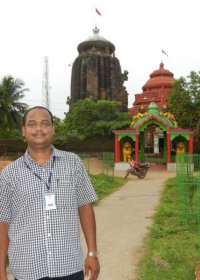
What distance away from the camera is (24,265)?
201 cm

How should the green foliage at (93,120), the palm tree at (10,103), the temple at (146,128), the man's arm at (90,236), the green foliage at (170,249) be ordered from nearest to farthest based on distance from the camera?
1. the man's arm at (90,236)
2. the green foliage at (170,249)
3. the temple at (146,128)
4. the green foliage at (93,120)
5. the palm tree at (10,103)

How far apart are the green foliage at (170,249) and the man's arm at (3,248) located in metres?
2.32

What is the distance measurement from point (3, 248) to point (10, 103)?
30128mm

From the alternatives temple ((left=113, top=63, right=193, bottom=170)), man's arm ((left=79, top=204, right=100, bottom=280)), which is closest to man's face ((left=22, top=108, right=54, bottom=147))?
man's arm ((left=79, top=204, right=100, bottom=280))

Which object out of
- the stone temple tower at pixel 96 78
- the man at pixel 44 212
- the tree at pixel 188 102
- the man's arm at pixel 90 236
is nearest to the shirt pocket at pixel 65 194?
the man at pixel 44 212

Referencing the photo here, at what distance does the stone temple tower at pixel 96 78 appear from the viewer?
3425 centimetres

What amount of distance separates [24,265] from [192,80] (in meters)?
24.1

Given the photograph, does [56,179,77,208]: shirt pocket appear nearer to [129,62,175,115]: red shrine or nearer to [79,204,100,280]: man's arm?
[79,204,100,280]: man's arm

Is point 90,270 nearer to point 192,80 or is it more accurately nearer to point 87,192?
point 87,192

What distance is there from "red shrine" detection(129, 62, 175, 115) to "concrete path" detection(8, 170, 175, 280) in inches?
890

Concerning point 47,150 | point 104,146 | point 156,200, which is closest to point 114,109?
point 104,146

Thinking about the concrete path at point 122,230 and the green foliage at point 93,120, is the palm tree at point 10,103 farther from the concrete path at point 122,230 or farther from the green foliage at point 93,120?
the concrete path at point 122,230

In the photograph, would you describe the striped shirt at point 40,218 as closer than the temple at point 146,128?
Yes

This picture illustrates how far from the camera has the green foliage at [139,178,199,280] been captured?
4.16 metres
